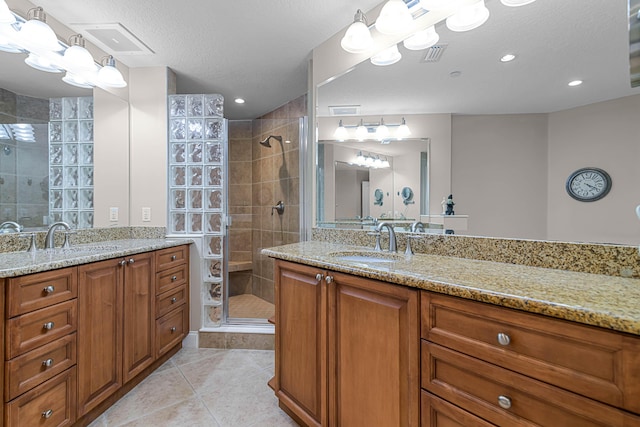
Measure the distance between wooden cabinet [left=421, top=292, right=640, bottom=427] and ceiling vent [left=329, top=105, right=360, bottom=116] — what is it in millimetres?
1400

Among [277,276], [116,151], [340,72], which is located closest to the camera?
[277,276]

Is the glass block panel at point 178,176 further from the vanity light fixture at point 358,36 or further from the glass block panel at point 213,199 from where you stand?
the vanity light fixture at point 358,36

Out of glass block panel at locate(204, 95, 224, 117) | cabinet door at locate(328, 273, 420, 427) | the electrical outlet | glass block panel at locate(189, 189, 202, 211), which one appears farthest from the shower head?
cabinet door at locate(328, 273, 420, 427)

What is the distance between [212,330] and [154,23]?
243 cm

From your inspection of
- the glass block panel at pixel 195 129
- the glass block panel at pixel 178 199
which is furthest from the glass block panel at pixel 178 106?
the glass block panel at pixel 178 199

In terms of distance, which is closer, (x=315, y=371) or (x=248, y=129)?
(x=315, y=371)

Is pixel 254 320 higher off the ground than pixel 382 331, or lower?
lower

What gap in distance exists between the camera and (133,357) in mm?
1856

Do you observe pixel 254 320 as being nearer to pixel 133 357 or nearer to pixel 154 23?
pixel 133 357

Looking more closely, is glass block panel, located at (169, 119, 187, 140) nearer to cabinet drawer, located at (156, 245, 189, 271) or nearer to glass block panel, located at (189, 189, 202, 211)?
glass block panel, located at (189, 189, 202, 211)

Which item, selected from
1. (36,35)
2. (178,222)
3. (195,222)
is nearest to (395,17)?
(36,35)

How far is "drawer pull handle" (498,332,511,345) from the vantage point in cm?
76

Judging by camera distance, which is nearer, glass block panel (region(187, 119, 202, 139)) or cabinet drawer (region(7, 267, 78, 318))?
cabinet drawer (region(7, 267, 78, 318))

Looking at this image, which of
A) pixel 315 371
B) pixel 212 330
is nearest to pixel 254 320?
pixel 212 330
